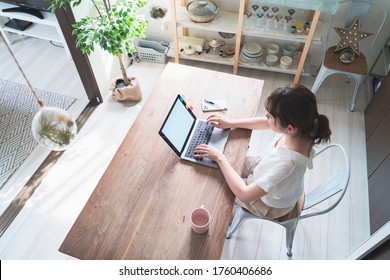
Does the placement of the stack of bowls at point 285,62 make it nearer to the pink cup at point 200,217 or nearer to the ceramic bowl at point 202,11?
the ceramic bowl at point 202,11

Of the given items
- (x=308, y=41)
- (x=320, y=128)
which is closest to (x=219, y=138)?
(x=320, y=128)

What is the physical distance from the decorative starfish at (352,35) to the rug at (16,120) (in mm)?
2500

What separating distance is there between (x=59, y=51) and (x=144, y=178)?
2670 mm

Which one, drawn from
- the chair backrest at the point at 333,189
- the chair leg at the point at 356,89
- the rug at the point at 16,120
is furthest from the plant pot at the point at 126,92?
the chair leg at the point at 356,89

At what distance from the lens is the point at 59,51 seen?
3289 mm

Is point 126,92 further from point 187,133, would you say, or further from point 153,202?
point 153,202

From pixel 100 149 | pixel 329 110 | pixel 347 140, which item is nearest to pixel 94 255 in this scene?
pixel 100 149

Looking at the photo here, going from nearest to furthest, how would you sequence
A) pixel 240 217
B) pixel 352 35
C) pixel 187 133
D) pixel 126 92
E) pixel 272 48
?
pixel 187 133, pixel 240 217, pixel 352 35, pixel 126 92, pixel 272 48

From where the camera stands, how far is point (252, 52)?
273cm

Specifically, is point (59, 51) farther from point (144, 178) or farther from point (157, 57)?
point (144, 178)

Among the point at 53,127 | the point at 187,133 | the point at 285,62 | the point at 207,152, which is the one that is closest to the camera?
the point at 53,127

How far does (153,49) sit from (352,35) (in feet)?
6.27

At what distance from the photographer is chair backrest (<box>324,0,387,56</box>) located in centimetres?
232

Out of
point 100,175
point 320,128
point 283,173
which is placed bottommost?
point 100,175
